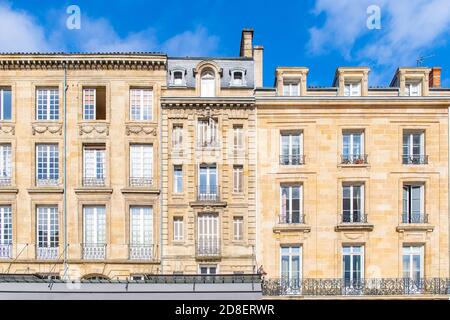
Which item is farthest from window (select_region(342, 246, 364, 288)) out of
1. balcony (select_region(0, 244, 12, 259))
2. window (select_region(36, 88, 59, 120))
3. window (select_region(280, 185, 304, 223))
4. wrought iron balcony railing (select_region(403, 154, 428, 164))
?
balcony (select_region(0, 244, 12, 259))

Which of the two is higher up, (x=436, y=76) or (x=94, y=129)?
(x=436, y=76)

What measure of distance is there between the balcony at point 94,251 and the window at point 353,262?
34.2 ft

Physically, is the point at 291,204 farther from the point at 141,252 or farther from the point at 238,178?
the point at 141,252

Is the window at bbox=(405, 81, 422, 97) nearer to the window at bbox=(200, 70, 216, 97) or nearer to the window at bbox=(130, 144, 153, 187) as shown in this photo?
the window at bbox=(200, 70, 216, 97)

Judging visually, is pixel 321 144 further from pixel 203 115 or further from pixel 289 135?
pixel 203 115

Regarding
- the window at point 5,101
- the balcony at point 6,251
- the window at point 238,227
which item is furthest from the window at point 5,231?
the window at point 238,227

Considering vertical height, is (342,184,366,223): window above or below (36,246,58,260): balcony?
above

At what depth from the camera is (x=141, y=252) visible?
71.3 feet

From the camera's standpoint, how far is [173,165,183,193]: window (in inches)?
872

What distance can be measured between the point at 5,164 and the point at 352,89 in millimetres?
15805

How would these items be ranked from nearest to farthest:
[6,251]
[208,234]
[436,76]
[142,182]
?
[6,251]
[208,234]
[142,182]
[436,76]

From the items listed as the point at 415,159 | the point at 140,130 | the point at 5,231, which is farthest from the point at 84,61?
the point at 415,159

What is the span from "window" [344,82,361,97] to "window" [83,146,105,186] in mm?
11217

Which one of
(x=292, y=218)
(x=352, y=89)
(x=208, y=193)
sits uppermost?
(x=352, y=89)
